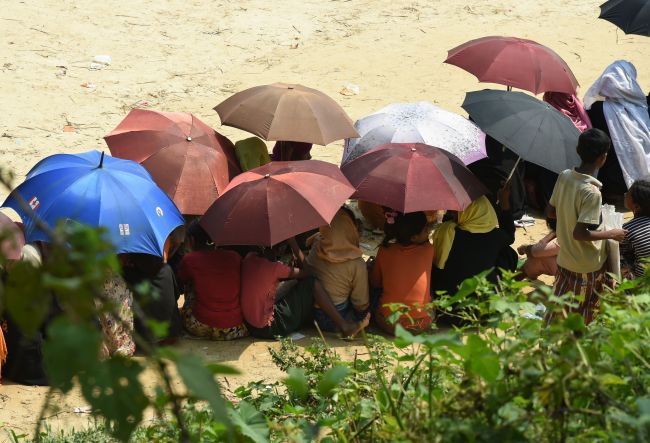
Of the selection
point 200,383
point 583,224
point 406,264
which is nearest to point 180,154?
point 406,264

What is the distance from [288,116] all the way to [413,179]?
3.86 feet

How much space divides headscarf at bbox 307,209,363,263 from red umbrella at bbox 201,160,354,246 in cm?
26

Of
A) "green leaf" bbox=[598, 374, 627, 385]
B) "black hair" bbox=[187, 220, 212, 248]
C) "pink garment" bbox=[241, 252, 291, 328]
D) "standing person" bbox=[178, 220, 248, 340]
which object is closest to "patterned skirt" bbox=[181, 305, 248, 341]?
"standing person" bbox=[178, 220, 248, 340]

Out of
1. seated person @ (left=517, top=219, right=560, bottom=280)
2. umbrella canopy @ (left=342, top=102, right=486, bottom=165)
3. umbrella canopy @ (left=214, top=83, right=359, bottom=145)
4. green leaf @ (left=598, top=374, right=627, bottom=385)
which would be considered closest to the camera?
green leaf @ (left=598, top=374, right=627, bottom=385)

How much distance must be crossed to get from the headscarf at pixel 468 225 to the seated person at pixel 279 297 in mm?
677

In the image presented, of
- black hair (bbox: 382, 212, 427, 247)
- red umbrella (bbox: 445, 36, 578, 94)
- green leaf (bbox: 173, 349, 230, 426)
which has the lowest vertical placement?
black hair (bbox: 382, 212, 427, 247)

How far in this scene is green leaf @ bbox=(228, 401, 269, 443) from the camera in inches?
122

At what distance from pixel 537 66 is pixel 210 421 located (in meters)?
4.72

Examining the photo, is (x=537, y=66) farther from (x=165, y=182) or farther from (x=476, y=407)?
(x=476, y=407)

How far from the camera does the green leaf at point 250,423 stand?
3.09m

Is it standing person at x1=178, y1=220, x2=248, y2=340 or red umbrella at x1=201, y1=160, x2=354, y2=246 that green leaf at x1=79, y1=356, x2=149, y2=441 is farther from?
standing person at x1=178, y1=220, x2=248, y2=340

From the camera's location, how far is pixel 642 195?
18.6ft

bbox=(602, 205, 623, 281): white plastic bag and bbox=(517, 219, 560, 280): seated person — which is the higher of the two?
bbox=(602, 205, 623, 281): white plastic bag

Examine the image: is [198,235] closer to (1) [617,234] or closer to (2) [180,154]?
(2) [180,154]
